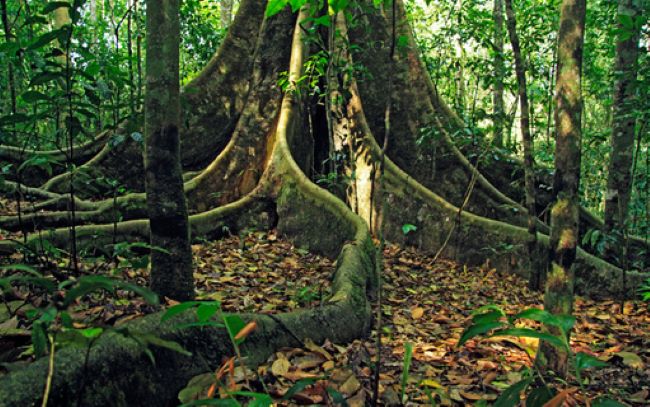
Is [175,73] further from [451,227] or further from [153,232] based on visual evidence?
[451,227]

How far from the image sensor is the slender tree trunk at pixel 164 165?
2518 millimetres

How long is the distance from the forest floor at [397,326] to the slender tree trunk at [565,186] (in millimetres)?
358

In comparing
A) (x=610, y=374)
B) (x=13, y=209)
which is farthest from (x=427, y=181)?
(x=13, y=209)

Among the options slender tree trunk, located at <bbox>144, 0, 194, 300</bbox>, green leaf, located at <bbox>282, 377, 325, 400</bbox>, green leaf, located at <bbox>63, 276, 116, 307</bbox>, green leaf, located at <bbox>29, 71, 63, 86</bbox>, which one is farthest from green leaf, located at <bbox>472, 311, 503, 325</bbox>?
green leaf, located at <bbox>29, 71, 63, 86</bbox>

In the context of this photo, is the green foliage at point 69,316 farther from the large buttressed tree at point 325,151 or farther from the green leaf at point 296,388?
the large buttressed tree at point 325,151

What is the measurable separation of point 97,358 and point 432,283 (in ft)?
11.6

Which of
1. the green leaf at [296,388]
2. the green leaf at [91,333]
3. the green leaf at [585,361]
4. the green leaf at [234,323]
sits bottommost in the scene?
the green leaf at [296,388]

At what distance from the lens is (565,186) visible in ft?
7.36

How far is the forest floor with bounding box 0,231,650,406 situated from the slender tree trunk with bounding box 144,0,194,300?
176mm

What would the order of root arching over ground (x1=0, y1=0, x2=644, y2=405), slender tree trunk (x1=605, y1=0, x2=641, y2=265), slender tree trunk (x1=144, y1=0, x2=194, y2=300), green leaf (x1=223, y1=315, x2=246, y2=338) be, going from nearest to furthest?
green leaf (x1=223, y1=315, x2=246, y2=338) → slender tree trunk (x1=144, y1=0, x2=194, y2=300) → root arching over ground (x1=0, y1=0, x2=644, y2=405) → slender tree trunk (x1=605, y1=0, x2=641, y2=265)

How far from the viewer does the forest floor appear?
80.5 inches

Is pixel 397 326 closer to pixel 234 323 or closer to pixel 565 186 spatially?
pixel 565 186

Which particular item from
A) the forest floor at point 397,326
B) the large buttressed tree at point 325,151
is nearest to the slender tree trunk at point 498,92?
the large buttressed tree at point 325,151

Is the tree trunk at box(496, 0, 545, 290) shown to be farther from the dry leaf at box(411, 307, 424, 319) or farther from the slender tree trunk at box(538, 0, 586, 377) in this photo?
the slender tree trunk at box(538, 0, 586, 377)
